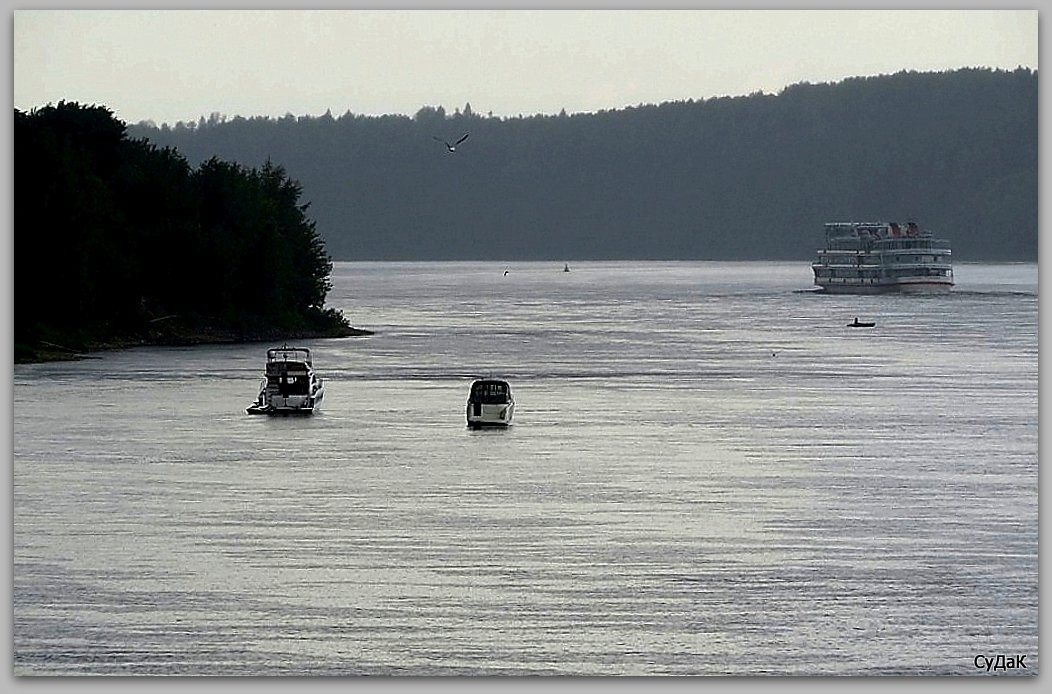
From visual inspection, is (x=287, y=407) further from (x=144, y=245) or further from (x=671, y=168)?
(x=144, y=245)

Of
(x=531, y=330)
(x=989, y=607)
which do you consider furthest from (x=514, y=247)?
(x=531, y=330)

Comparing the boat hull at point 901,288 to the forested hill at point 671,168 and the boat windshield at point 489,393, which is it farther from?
the boat windshield at point 489,393

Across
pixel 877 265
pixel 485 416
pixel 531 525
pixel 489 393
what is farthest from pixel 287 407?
pixel 877 265

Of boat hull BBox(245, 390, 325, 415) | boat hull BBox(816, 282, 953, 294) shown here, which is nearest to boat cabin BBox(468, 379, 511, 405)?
boat hull BBox(245, 390, 325, 415)

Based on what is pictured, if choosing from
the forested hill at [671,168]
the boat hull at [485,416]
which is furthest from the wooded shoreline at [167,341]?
the boat hull at [485,416]

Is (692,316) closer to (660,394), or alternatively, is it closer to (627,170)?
(660,394)

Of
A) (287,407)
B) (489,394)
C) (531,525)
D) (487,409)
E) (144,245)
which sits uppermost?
(144,245)
